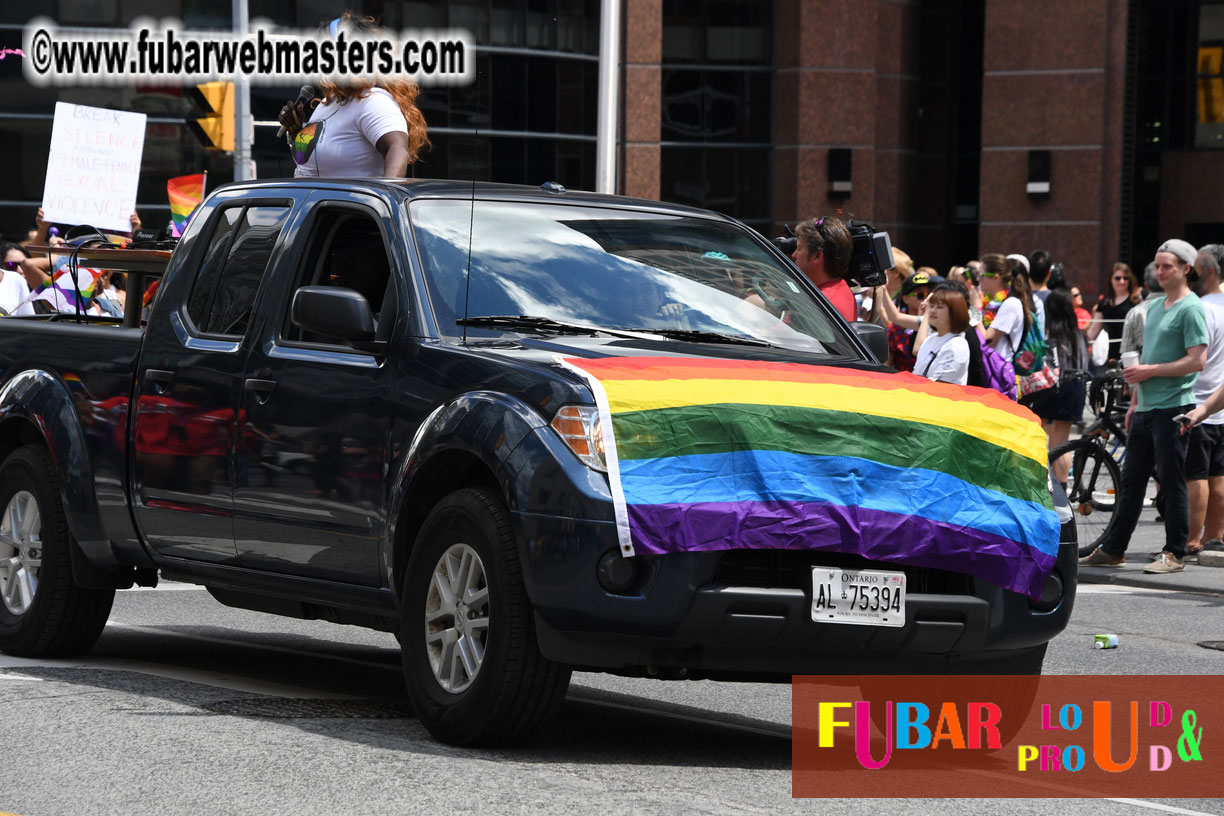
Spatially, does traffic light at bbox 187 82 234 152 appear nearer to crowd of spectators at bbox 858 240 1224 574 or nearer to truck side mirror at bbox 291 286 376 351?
crowd of spectators at bbox 858 240 1224 574

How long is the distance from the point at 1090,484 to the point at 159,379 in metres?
8.42

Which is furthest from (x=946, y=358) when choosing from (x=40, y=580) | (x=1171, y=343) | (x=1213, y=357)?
(x=40, y=580)

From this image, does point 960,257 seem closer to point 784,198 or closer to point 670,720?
point 784,198

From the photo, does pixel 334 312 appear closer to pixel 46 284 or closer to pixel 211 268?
pixel 211 268

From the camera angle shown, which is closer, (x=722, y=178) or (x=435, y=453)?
(x=435, y=453)

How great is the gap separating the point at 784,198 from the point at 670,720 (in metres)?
34.5

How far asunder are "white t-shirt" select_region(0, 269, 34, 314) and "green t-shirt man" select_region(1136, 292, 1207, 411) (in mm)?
7682

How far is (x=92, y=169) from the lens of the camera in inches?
581

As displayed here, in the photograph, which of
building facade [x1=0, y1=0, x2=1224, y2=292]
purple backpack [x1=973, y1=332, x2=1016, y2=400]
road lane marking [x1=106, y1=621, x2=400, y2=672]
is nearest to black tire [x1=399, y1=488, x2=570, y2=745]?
road lane marking [x1=106, y1=621, x2=400, y2=672]

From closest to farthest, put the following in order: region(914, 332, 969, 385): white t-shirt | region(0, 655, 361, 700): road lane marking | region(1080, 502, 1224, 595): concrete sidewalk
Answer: region(0, 655, 361, 700): road lane marking, region(914, 332, 969, 385): white t-shirt, region(1080, 502, 1224, 595): concrete sidewalk

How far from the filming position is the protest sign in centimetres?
1459

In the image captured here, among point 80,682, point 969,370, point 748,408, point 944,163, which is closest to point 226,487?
point 80,682

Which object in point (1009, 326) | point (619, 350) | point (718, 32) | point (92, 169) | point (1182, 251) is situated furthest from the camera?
point (718, 32)

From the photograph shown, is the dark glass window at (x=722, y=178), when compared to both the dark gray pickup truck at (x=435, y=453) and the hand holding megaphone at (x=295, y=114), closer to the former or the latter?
the hand holding megaphone at (x=295, y=114)
